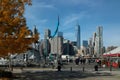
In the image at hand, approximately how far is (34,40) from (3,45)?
3740 millimetres

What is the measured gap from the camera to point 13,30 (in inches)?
1491

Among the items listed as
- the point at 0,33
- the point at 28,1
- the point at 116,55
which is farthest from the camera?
the point at 116,55

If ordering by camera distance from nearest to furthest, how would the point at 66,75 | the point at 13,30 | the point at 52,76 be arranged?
1. the point at 13,30
2. the point at 52,76
3. the point at 66,75

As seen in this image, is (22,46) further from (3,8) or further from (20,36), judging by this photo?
(3,8)

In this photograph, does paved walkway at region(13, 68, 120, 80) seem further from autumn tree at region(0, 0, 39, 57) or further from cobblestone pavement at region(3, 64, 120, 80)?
autumn tree at region(0, 0, 39, 57)

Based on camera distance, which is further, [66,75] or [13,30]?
[66,75]

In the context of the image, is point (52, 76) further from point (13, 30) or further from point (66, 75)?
point (13, 30)

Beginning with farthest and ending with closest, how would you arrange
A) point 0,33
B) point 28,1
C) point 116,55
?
point 116,55
point 28,1
point 0,33

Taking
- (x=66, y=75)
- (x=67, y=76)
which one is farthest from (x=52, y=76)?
(x=66, y=75)

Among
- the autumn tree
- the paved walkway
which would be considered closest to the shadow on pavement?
the paved walkway

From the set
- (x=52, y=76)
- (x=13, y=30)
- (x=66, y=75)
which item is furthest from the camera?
(x=66, y=75)

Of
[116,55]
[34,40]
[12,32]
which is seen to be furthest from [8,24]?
[116,55]

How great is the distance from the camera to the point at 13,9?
3791 cm

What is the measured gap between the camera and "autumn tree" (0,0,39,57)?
36594mm
